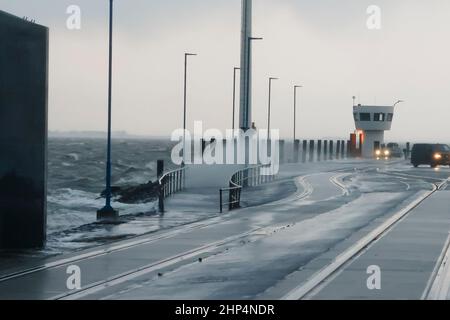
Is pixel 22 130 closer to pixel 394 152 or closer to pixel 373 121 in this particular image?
pixel 394 152

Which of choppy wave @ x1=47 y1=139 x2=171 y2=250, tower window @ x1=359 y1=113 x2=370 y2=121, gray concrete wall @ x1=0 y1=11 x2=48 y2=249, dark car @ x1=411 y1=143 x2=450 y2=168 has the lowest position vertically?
choppy wave @ x1=47 y1=139 x2=171 y2=250

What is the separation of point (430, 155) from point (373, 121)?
4434cm

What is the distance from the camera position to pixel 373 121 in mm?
127000

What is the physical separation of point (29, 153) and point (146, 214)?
42.4 feet

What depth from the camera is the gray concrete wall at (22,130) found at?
20.9m

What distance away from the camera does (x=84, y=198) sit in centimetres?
7281

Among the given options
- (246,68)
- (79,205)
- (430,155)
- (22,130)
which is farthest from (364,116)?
(22,130)

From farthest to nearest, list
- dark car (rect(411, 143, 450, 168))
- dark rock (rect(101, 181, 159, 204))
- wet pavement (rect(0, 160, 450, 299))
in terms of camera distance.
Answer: dark car (rect(411, 143, 450, 168)) < dark rock (rect(101, 181, 159, 204)) < wet pavement (rect(0, 160, 450, 299))

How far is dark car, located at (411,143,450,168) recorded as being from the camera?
8275cm

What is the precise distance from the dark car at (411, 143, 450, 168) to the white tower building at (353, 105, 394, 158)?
42.5 m

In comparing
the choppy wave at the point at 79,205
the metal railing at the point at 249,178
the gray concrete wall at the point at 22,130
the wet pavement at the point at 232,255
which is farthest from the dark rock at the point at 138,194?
the gray concrete wall at the point at 22,130

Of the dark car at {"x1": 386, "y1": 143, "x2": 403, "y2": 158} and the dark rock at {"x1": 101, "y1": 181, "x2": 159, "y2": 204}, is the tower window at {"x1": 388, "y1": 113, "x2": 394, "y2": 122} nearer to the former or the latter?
the dark car at {"x1": 386, "y1": 143, "x2": 403, "y2": 158}

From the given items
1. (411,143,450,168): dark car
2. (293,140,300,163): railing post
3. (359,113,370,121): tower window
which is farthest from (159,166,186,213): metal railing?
(359,113,370,121): tower window
